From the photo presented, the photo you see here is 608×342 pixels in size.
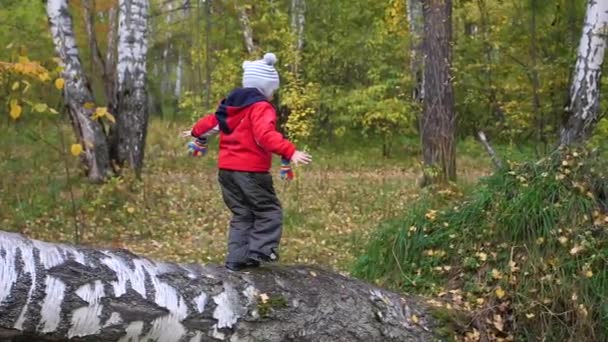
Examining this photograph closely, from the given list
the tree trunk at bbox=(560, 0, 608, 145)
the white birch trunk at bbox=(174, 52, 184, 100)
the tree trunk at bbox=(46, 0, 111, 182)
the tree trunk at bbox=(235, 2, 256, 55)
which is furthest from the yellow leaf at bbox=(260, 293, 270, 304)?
the white birch trunk at bbox=(174, 52, 184, 100)

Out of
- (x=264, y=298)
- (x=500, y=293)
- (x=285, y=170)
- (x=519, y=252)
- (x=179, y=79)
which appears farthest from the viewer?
(x=179, y=79)

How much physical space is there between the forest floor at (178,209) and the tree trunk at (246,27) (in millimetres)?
6531

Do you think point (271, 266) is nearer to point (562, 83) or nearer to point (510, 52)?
point (562, 83)

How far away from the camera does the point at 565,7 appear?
11039mm

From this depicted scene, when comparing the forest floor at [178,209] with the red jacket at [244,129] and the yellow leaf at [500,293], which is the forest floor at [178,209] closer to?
the yellow leaf at [500,293]

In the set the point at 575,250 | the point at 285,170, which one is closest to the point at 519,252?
the point at 575,250

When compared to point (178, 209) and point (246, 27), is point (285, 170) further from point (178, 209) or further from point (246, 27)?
point (246, 27)

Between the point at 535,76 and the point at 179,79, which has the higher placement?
the point at 535,76

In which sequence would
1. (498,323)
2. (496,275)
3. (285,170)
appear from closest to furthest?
(285,170)
(498,323)
(496,275)

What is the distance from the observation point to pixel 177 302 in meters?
3.59

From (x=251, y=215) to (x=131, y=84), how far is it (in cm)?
727

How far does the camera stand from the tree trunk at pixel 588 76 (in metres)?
8.95

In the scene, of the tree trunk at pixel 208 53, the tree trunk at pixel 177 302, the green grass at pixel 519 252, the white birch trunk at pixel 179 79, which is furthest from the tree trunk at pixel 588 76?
the white birch trunk at pixel 179 79

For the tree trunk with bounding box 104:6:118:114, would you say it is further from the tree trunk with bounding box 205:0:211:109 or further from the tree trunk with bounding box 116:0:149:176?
the tree trunk with bounding box 205:0:211:109
